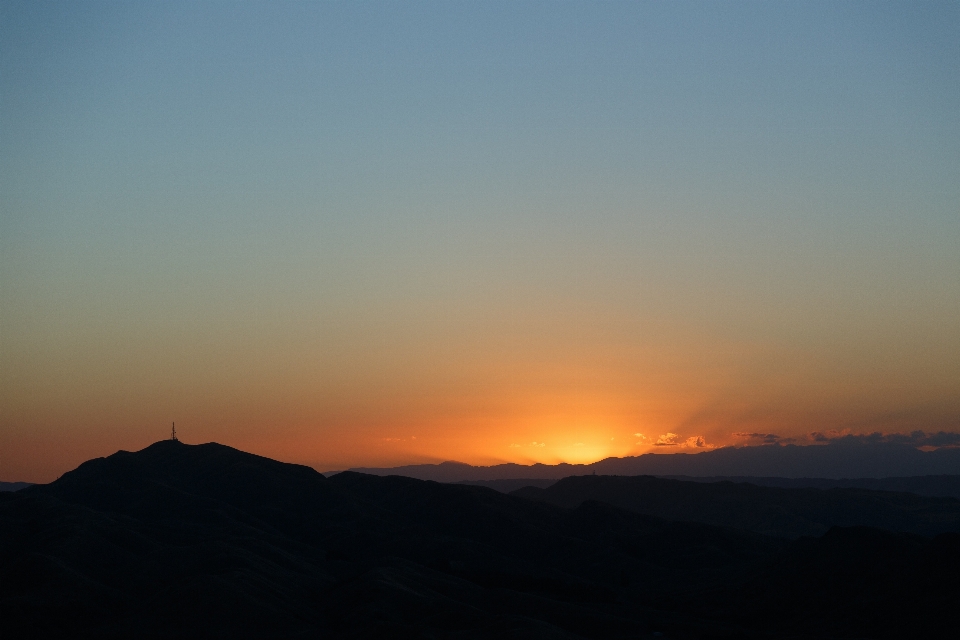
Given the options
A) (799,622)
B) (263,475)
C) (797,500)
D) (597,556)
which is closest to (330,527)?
(263,475)

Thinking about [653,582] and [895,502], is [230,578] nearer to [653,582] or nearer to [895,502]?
[653,582]

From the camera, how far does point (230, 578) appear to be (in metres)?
76.4

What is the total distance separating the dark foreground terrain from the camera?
7056cm

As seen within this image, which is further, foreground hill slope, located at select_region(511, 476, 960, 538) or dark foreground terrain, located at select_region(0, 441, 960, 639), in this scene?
foreground hill slope, located at select_region(511, 476, 960, 538)

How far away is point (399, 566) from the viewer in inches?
3610

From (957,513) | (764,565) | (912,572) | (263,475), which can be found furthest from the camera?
(957,513)

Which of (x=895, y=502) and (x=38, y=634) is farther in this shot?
(x=895, y=502)

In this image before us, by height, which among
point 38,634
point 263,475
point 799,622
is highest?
point 263,475

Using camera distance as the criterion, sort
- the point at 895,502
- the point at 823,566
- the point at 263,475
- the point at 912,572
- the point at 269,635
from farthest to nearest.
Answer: the point at 895,502 < the point at 263,475 < the point at 823,566 < the point at 912,572 < the point at 269,635

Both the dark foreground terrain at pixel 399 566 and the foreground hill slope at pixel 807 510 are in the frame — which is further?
the foreground hill slope at pixel 807 510

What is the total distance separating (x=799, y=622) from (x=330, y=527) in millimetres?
65521

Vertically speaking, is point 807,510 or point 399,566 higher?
point 399,566

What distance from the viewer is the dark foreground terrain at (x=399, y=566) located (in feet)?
232

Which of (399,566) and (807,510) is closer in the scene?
(399,566)
